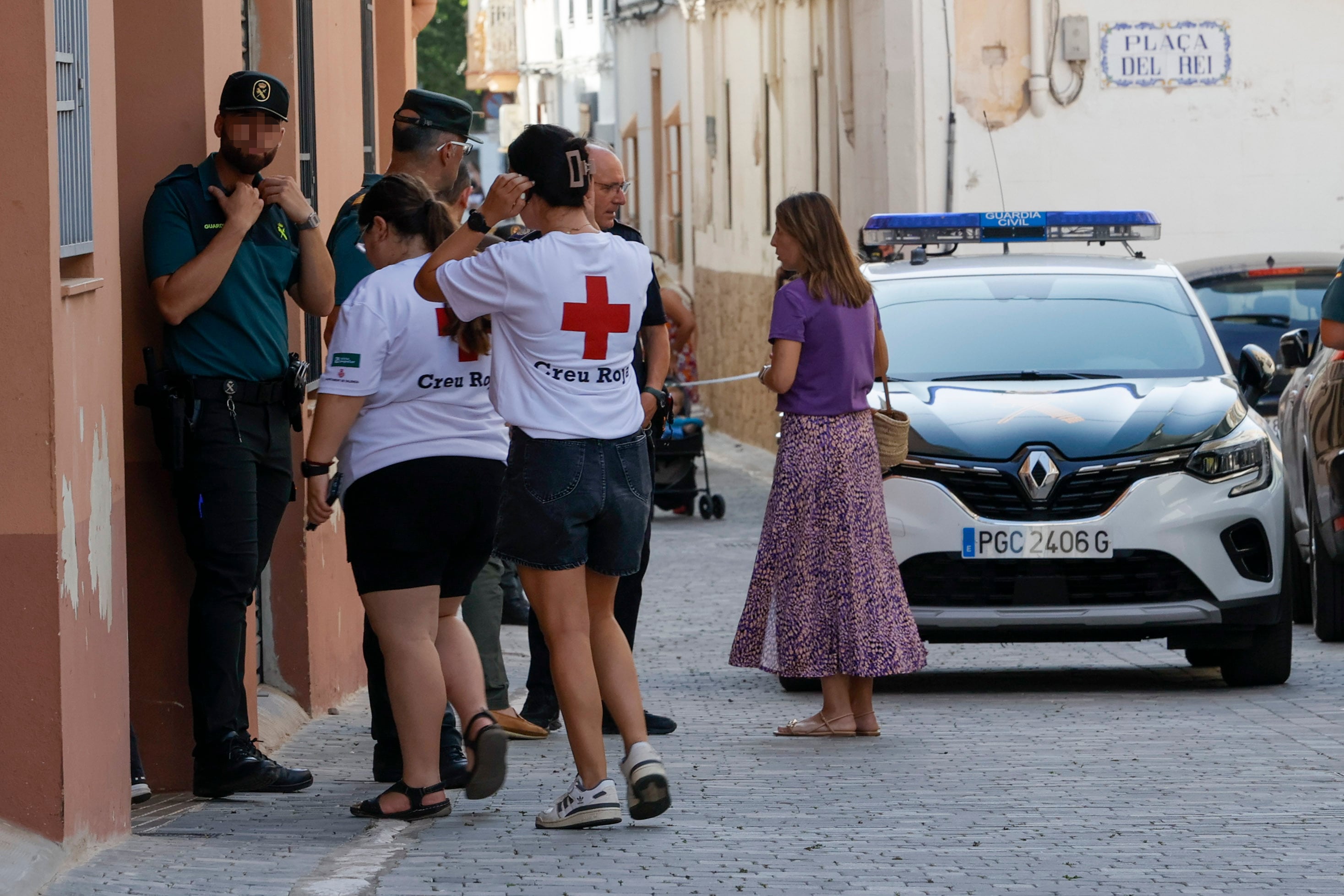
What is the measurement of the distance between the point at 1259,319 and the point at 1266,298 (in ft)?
0.48

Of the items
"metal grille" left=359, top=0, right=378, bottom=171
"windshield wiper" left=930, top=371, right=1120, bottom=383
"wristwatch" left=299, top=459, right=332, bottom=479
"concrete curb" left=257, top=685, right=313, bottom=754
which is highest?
"metal grille" left=359, top=0, right=378, bottom=171

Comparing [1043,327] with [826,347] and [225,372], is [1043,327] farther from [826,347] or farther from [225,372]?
[225,372]

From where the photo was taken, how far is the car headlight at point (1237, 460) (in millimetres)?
8922

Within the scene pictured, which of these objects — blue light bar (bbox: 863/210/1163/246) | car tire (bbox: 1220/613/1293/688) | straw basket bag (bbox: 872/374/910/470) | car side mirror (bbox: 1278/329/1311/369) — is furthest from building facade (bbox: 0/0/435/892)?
car side mirror (bbox: 1278/329/1311/369)

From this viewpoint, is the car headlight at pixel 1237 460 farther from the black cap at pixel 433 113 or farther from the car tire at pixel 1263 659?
the black cap at pixel 433 113

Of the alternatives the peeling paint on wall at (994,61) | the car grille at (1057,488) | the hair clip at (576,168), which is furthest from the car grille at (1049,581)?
the peeling paint on wall at (994,61)

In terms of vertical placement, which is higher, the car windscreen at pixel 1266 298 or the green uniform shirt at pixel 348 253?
the green uniform shirt at pixel 348 253

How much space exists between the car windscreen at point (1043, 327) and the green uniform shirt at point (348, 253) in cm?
325

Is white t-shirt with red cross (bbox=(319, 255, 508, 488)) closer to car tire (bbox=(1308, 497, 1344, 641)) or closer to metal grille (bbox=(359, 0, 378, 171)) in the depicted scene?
metal grille (bbox=(359, 0, 378, 171))

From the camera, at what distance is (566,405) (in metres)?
5.80

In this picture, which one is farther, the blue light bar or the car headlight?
the blue light bar

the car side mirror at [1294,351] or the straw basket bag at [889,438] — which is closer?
the straw basket bag at [889,438]

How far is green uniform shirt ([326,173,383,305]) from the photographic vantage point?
22.6 feet

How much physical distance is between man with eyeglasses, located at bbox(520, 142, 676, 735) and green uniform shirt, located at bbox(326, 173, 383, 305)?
0.80m
